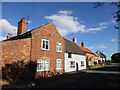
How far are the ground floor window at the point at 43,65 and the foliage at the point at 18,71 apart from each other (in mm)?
1431

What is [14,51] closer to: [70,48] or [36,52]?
[36,52]

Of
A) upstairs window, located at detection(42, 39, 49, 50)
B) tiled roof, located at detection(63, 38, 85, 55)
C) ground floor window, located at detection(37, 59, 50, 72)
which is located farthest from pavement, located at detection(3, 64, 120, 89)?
tiled roof, located at detection(63, 38, 85, 55)

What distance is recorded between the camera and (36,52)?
57.2ft

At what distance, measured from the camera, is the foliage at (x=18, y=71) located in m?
14.8

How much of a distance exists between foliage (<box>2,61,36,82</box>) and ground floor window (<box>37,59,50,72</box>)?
4.70 ft

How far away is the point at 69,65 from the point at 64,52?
12.8 feet

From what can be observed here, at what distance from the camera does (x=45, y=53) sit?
19047 millimetres

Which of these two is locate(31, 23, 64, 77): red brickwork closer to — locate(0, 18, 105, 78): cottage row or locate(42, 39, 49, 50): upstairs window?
locate(0, 18, 105, 78): cottage row

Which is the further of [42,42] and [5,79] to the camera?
[42,42]

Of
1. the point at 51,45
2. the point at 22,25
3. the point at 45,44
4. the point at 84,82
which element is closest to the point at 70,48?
the point at 51,45

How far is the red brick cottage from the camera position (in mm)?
15422

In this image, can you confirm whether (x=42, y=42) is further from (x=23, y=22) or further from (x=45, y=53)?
(x=23, y=22)

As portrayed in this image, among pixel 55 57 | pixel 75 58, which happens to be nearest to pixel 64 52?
pixel 55 57

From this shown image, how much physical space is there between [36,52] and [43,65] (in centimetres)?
264
